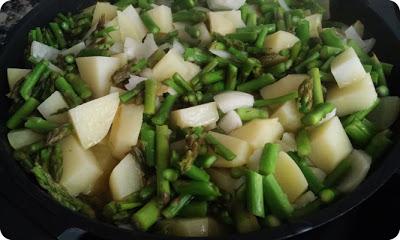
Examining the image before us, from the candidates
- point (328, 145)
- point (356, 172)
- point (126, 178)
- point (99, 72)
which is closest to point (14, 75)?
point (99, 72)

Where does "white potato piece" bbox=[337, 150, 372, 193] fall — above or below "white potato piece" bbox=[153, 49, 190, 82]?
below

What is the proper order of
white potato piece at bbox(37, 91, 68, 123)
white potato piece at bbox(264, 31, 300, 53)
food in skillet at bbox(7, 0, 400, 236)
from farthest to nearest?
white potato piece at bbox(264, 31, 300, 53)
white potato piece at bbox(37, 91, 68, 123)
food in skillet at bbox(7, 0, 400, 236)

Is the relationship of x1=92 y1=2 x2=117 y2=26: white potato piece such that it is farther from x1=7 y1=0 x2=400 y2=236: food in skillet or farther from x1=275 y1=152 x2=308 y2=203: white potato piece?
x1=275 y1=152 x2=308 y2=203: white potato piece

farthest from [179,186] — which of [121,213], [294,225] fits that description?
[294,225]

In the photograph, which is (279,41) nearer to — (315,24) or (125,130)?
(315,24)

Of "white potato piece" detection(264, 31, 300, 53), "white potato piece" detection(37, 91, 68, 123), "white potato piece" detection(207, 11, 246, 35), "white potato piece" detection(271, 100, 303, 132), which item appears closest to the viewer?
"white potato piece" detection(271, 100, 303, 132)

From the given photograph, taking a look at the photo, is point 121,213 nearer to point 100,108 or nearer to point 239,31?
point 100,108

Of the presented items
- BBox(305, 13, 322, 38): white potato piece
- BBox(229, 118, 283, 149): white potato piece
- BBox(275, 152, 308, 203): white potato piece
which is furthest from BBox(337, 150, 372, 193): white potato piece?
BBox(305, 13, 322, 38): white potato piece
